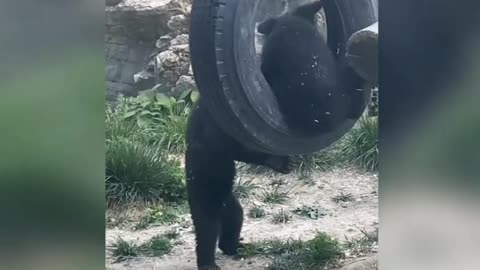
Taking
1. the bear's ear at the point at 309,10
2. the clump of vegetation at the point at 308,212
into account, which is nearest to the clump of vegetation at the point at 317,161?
the clump of vegetation at the point at 308,212

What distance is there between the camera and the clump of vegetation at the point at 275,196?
12.8ft

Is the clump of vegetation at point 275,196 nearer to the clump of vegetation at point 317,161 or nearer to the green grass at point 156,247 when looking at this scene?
the clump of vegetation at point 317,161

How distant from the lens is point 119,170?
3881mm

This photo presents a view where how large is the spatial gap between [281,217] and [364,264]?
52 cm

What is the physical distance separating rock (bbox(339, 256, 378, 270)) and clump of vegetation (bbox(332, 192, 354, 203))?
35cm

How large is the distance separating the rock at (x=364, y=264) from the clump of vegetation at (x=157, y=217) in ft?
3.28
